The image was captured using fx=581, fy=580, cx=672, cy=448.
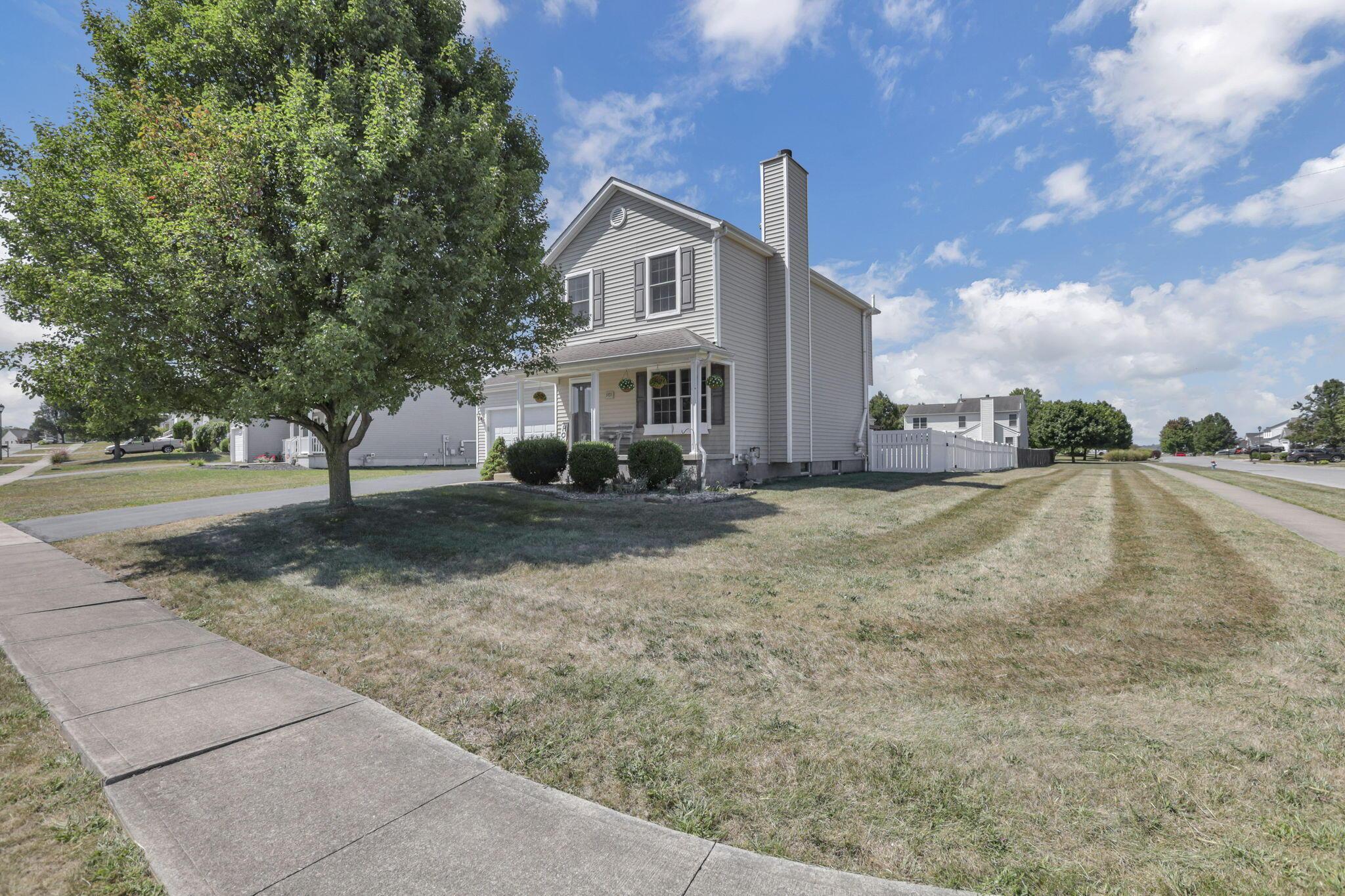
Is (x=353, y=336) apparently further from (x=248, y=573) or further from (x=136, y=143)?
(x=136, y=143)

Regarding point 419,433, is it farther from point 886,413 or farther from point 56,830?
point 886,413

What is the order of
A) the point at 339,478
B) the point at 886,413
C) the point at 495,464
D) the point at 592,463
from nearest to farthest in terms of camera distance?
the point at 339,478 → the point at 592,463 → the point at 495,464 → the point at 886,413

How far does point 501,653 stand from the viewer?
14.0ft

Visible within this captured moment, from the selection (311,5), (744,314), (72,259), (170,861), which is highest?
(311,5)

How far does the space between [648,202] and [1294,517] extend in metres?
15.5

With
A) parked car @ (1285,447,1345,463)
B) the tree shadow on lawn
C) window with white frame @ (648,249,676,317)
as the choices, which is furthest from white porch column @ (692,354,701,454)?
parked car @ (1285,447,1345,463)

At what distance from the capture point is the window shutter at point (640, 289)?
54.1ft

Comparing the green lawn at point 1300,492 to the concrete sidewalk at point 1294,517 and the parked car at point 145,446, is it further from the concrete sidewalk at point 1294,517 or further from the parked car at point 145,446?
the parked car at point 145,446

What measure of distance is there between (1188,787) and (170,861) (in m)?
4.22

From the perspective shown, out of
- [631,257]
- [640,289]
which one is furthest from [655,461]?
[631,257]

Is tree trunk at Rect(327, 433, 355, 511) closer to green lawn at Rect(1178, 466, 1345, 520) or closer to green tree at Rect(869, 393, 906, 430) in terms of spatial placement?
green lawn at Rect(1178, 466, 1345, 520)

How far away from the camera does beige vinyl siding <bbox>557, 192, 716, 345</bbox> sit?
15273 mm

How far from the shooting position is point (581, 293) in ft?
58.4

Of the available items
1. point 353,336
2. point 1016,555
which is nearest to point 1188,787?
point 1016,555
